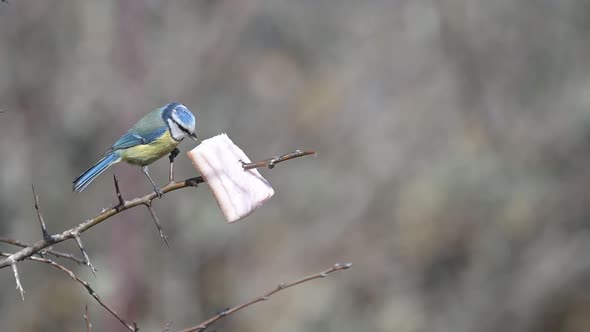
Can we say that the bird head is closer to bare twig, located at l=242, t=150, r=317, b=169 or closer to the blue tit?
the blue tit

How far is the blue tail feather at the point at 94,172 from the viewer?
366 cm

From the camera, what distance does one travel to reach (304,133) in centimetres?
1038

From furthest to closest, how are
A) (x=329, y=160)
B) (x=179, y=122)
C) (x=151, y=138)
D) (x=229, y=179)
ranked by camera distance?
(x=329, y=160)
(x=151, y=138)
(x=179, y=122)
(x=229, y=179)

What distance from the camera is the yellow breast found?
4.04 m

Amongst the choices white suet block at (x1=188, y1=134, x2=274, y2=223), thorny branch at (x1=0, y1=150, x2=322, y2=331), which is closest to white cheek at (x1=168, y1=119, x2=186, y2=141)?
white suet block at (x1=188, y1=134, x2=274, y2=223)

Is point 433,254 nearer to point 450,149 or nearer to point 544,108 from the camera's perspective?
point 450,149

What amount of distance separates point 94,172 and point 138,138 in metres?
0.31

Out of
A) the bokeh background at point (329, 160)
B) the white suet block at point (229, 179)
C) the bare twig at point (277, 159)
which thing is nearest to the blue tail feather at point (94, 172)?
the white suet block at point (229, 179)

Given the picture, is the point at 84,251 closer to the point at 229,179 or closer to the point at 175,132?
the point at 229,179

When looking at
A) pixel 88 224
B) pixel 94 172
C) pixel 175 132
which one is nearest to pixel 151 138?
pixel 175 132

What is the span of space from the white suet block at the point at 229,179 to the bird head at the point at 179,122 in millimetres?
1018

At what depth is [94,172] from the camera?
3.92 m

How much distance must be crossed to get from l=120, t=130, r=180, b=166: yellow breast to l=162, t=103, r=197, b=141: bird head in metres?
0.08

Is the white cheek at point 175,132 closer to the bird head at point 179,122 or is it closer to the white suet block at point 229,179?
the bird head at point 179,122
